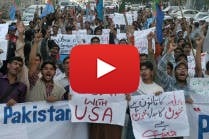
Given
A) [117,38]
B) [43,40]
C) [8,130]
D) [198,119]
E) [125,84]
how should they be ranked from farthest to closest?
[117,38], [43,40], [198,119], [8,130], [125,84]

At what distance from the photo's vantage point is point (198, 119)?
674 cm

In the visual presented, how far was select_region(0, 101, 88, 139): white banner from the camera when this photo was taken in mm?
6203

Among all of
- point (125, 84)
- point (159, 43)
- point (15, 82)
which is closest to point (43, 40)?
point (159, 43)

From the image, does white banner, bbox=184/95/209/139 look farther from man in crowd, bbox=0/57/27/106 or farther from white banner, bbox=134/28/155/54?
white banner, bbox=134/28/155/54

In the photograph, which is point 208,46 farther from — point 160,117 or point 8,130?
point 8,130

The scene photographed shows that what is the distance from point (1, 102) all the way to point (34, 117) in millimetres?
403

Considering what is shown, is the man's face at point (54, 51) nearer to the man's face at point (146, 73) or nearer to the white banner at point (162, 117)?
the man's face at point (146, 73)

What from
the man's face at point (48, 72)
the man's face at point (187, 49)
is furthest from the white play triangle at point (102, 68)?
the man's face at point (187, 49)

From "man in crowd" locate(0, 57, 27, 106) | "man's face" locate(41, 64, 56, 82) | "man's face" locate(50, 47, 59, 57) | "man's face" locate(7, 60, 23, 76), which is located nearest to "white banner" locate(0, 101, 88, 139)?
"man in crowd" locate(0, 57, 27, 106)

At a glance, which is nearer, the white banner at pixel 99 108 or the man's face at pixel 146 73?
the white banner at pixel 99 108

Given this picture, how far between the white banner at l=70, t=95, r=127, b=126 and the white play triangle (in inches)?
21.3

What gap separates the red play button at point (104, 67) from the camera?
5656mm

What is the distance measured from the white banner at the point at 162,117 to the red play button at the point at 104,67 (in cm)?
63

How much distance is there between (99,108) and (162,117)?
2.44 ft
